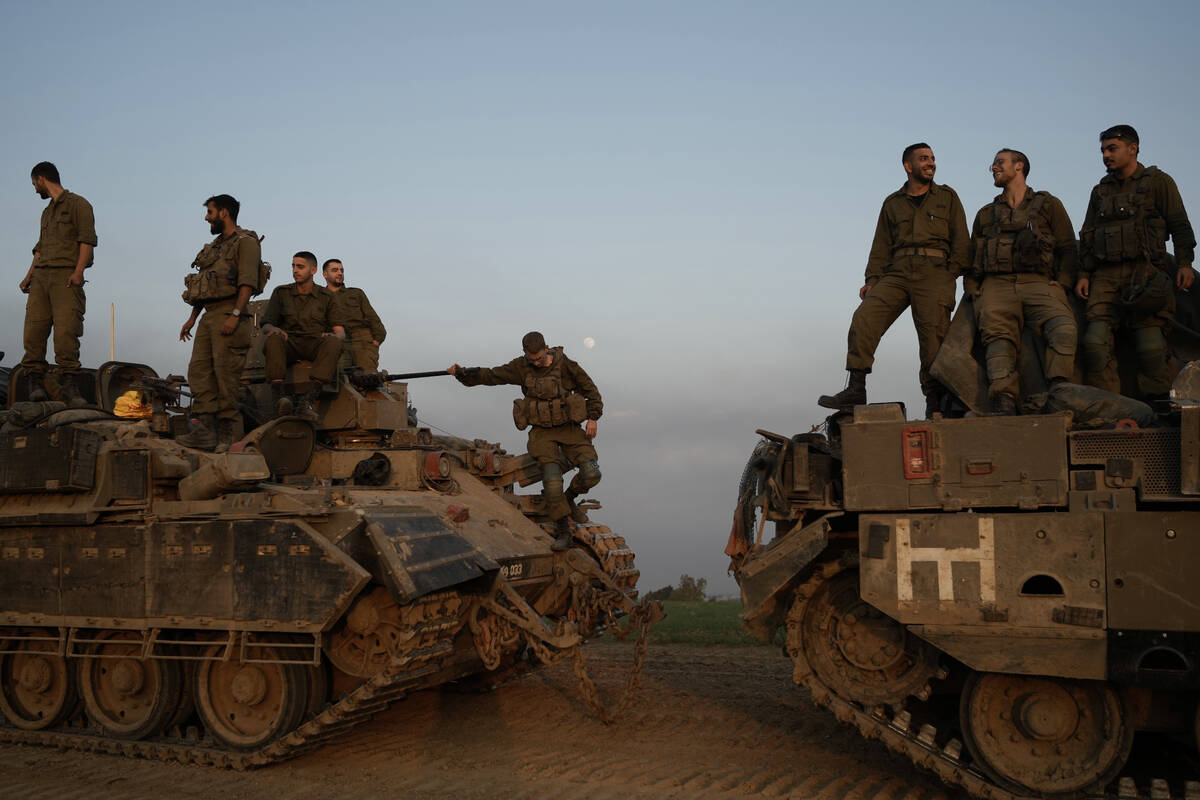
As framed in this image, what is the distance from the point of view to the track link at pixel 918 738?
253 inches

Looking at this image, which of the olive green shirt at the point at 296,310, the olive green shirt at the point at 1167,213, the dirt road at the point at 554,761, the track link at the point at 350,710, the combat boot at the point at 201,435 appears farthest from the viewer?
the olive green shirt at the point at 296,310

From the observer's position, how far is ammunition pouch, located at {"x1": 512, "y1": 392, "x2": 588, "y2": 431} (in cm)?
1008

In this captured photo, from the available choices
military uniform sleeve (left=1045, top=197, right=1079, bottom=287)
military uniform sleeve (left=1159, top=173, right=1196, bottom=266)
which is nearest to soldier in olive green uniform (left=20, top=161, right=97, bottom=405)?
military uniform sleeve (left=1045, top=197, right=1079, bottom=287)

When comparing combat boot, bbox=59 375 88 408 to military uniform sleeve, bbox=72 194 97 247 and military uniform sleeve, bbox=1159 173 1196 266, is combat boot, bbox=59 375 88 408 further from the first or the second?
military uniform sleeve, bbox=1159 173 1196 266

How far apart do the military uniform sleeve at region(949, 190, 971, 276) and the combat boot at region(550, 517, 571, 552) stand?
4.40m

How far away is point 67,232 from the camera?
10008 millimetres

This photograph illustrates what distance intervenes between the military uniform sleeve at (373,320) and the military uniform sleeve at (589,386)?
5844mm

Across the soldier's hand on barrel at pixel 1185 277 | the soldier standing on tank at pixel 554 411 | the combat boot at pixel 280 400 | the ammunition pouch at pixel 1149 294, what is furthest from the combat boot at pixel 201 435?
the soldier's hand on barrel at pixel 1185 277

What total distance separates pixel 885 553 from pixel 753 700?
141 inches

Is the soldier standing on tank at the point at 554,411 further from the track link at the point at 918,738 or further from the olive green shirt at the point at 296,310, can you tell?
the track link at the point at 918,738

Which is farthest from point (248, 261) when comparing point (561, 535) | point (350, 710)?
point (350, 710)

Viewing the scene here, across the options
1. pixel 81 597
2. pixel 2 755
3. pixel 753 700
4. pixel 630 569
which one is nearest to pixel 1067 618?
pixel 753 700

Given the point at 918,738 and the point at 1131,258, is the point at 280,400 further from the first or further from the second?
the point at 1131,258

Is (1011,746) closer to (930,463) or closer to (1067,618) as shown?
(1067,618)
